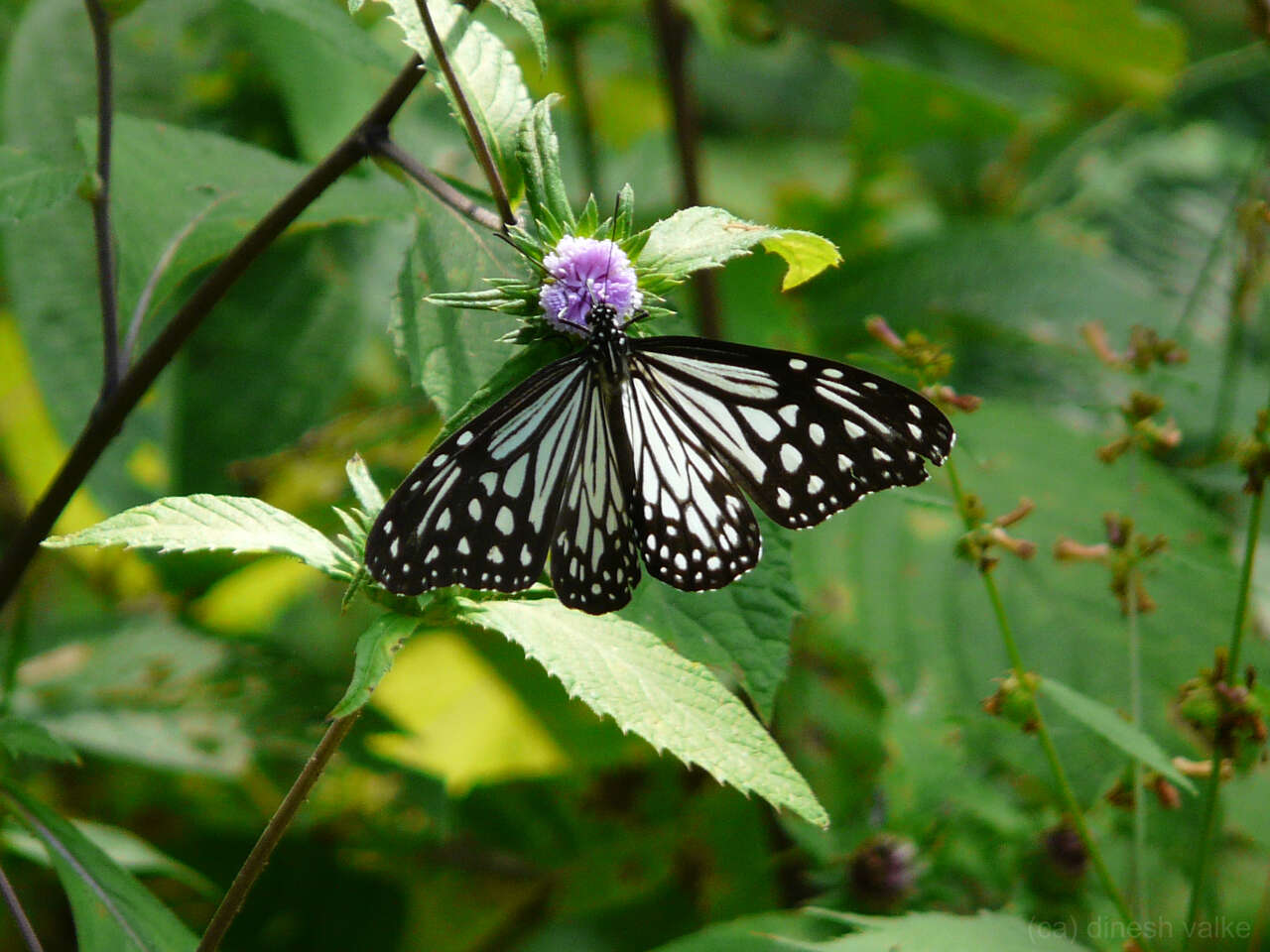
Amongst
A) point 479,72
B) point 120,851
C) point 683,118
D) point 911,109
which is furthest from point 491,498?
point 911,109

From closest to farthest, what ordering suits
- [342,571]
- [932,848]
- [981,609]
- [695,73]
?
[342,571], [932,848], [981,609], [695,73]

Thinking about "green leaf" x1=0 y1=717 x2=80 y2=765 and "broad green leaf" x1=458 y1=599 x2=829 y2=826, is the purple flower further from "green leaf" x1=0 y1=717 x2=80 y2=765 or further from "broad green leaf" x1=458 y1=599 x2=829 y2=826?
"green leaf" x1=0 y1=717 x2=80 y2=765

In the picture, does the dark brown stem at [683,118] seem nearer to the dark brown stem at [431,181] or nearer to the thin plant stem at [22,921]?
the dark brown stem at [431,181]

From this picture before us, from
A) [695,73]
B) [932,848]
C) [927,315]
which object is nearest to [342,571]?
[932,848]

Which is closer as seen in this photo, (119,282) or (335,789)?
Answer: (119,282)

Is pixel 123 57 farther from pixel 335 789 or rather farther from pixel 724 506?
pixel 724 506

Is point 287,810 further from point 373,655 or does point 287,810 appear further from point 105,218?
point 105,218
